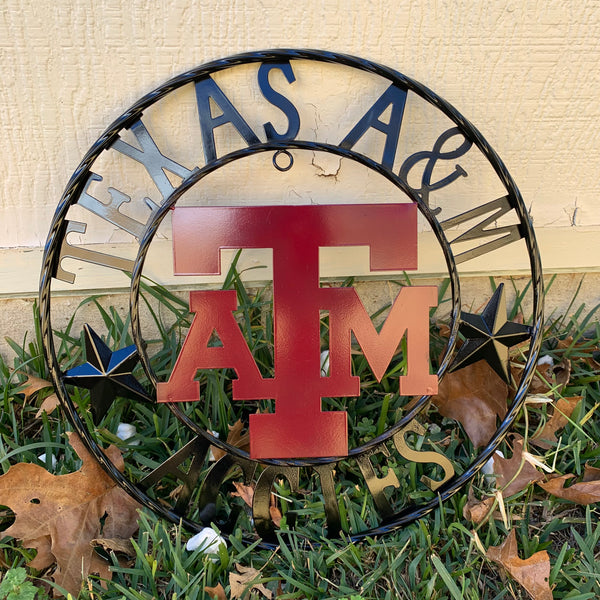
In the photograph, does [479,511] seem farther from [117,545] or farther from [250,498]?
[117,545]

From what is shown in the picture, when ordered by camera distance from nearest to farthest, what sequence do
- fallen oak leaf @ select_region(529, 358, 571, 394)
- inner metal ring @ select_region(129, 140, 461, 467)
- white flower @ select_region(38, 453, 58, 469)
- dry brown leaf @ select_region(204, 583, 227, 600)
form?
1. dry brown leaf @ select_region(204, 583, 227, 600)
2. inner metal ring @ select_region(129, 140, 461, 467)
3. white flower @ select_region(38, 453, 58, 469)
4. fallen oak leaf @ select_region(529, 358, 571, 394)

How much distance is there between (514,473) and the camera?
107 centimetres

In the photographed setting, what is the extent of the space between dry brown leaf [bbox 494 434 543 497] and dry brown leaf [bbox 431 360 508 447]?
0.09 m

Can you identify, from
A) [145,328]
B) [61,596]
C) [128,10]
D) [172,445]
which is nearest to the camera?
[61,596]

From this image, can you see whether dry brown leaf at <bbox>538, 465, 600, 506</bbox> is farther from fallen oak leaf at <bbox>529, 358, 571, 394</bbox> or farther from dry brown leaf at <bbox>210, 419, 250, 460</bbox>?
dry brown leaf at <bbox>210, 419, 250, 460</bbox>

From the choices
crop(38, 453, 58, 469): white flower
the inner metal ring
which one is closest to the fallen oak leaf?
the inner metal ring

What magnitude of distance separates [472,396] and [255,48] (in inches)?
33.9

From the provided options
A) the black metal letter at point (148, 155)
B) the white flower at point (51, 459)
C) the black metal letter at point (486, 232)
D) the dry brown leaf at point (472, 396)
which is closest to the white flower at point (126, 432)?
the white flower at point (51, 459)

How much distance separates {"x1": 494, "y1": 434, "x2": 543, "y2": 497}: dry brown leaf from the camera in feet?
3.46

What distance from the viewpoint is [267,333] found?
1.25 m

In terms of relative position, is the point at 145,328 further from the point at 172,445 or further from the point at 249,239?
the point at 249,239

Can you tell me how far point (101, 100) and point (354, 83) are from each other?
53 cm

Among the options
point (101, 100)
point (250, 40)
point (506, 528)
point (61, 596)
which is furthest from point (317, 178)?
point (61, 596)

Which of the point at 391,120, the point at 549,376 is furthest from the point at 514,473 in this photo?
the point at 391,120
